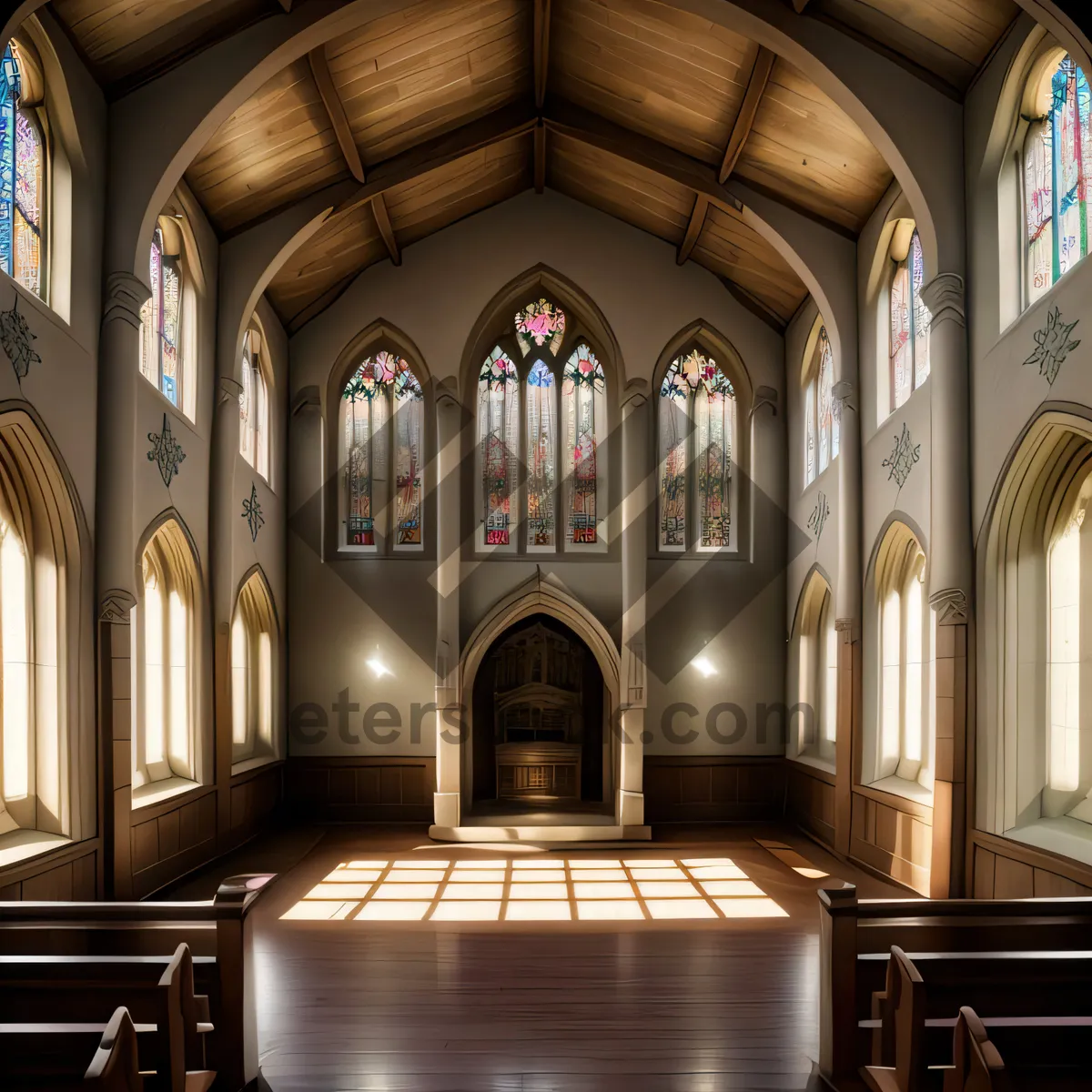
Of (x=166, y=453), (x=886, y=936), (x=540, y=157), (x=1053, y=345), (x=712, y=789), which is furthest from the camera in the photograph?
(x=712, y=789)

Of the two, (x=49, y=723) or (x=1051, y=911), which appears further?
(x=49, y=723)

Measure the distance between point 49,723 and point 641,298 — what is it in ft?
26.3

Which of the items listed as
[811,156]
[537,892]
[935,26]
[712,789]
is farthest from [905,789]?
[935,26]

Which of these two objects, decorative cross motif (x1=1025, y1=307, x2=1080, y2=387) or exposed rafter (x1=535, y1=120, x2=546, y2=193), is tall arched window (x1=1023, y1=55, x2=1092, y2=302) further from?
exposed rafter (x1=535, y1=120, x2=546, y2=193)

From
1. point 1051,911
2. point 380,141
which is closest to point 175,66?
point 380,141

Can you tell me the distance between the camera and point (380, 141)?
9.45 m

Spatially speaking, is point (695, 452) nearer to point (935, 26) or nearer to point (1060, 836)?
point (935, 26)

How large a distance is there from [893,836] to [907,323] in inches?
170

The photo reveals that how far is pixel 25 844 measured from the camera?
236 inches

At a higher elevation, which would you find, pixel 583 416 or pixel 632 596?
pixel 583 416

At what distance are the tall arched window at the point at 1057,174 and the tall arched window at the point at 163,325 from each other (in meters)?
6.45

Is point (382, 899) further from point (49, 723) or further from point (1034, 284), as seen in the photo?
point (1034, 284)

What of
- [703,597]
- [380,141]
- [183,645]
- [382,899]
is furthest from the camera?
[703,597]

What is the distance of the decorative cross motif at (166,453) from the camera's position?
779 cm
